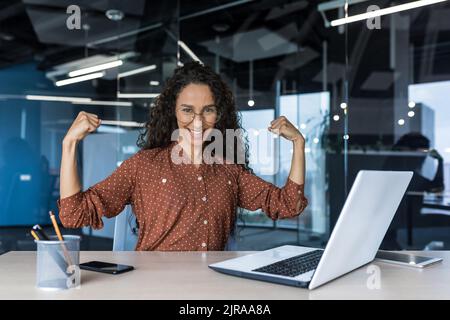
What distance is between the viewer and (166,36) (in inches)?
165

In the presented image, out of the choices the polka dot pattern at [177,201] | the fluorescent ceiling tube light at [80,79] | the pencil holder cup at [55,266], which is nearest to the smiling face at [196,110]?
the polka dot pattern at [177,201]

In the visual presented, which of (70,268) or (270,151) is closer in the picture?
(70,268)

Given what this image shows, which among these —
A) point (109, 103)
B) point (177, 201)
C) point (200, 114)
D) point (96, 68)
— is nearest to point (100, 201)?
point (177, 201)

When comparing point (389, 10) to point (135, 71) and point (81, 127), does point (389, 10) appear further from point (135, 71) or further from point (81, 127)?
point (81, 127)

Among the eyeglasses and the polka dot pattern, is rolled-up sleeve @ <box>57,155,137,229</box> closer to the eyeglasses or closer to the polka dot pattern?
the polka dot pattern

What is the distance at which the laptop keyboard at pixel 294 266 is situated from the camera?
1033 mm

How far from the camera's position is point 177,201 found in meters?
1.53

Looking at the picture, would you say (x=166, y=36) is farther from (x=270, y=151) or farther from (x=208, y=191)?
(x=208, y=191)

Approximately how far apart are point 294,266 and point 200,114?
Answer: 0.72 meters

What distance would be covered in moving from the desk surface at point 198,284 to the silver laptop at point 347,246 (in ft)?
0.08

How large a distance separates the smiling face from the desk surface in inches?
21.2
